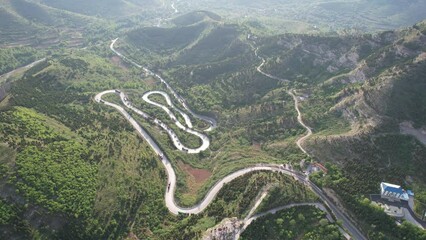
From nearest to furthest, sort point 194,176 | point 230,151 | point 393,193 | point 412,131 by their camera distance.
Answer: point 393,193, point 194,176, point 412,131, point 230,151

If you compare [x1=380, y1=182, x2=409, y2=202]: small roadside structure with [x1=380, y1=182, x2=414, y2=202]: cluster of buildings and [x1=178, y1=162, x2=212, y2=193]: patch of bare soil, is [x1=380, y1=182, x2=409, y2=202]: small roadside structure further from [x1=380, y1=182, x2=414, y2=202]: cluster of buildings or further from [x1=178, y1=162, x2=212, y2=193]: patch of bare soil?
[x1=178, y1=162, x2=212, y2=193]: patch of bare soil

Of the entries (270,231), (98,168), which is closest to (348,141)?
(270,231)

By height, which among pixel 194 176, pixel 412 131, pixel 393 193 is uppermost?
pixel 412 131

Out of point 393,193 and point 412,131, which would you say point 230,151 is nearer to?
point 393,193

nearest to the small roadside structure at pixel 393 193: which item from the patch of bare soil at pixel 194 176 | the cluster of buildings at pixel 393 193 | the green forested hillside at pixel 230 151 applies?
the cluster of buildings at pixel 393 193

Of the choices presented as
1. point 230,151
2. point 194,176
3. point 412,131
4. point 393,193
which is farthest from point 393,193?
point 194,176

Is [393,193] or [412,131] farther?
[412,131]

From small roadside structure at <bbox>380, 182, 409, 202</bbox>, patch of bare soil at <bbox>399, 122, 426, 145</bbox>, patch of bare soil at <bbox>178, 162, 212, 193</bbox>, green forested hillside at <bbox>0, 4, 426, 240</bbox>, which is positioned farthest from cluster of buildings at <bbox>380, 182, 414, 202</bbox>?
patch of bare soil at <bbox>178, 162, 212, 193</bbox>

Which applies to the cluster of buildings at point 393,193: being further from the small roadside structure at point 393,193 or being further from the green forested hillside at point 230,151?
the green forested hillside at point 230,151

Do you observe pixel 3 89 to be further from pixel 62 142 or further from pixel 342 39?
pixel 342 39
